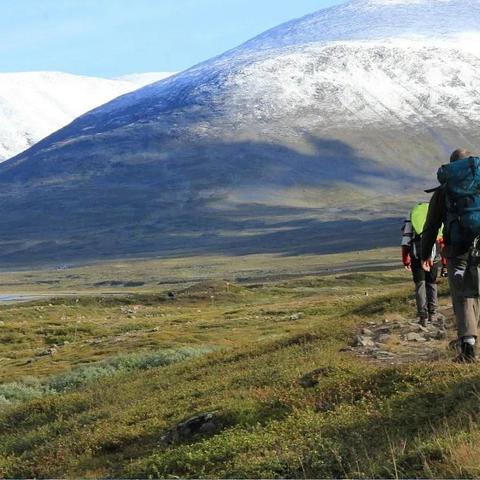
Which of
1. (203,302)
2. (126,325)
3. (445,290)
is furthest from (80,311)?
(445,290)

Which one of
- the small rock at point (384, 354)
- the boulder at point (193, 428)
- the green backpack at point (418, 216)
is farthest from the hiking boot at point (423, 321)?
the boulder at point (193, 428)

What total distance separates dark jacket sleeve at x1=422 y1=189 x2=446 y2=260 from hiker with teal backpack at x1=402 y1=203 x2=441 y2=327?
22.0 ft

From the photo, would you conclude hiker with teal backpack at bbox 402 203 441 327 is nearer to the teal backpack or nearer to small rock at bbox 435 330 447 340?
small rock at bbox 435 330 447 340

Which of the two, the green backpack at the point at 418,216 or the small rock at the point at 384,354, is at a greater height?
the green backpack at the point at 418,216

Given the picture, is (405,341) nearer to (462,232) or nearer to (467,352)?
(467,352)

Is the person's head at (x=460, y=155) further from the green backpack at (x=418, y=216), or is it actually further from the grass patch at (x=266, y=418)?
the green backpack at (x=418, y=216)

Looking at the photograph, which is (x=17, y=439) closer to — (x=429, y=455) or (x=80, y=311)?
(x=429, y=455)

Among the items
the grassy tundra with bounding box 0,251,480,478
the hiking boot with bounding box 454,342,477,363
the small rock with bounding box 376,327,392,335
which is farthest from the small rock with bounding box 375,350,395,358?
the hiking boot with bounding box 454,342,477,363

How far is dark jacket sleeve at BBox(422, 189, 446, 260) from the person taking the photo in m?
13.6

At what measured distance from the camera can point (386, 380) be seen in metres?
13.8

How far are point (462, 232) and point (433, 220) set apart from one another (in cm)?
62

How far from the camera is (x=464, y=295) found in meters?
13.8

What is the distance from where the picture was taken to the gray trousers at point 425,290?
72.1 feet

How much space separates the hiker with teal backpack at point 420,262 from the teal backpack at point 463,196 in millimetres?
7351
